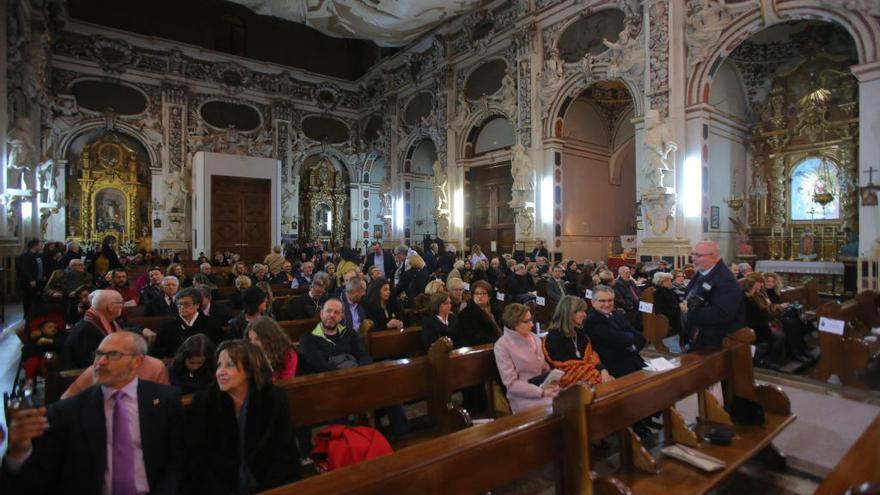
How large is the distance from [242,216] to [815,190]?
17.7m

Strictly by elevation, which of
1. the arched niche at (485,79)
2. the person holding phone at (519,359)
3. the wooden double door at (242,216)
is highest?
the arched niche at (485,79)

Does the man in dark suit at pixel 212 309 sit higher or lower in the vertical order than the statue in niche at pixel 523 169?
lower

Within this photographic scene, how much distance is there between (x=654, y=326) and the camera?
644 cm

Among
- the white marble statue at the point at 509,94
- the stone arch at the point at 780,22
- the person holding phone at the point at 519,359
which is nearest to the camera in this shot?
the person holding phone at the point at 519,359

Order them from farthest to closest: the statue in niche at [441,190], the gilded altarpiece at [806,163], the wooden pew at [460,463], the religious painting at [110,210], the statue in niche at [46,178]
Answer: the religious painting at [110,210] < the statue in niche at [441,190] < the statue in niche at [46,178] < the gilded altarpiece at [806,163] < the wooden pew at [460,463]

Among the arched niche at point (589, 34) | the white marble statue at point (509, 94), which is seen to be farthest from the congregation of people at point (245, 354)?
the white marble statue at point (509, 94)

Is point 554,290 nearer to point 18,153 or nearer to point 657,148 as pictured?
point 657,148

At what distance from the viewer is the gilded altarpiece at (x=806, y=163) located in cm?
1093

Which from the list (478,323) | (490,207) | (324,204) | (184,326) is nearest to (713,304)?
(478,323)

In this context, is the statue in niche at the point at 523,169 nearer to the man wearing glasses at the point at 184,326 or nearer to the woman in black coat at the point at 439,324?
the woman in black coat at the point at 439,324

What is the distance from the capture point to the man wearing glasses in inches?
149

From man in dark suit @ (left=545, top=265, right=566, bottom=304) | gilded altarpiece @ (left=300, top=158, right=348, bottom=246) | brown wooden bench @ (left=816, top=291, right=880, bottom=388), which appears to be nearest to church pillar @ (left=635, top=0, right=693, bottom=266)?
man in dark suit @ (left=545, top=265, right=566, bottom=304)

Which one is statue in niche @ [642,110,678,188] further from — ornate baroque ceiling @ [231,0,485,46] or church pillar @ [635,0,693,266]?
ornate baroque ceiling @ [231,0,485,46]

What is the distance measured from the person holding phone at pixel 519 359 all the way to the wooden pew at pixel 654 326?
3541 mm
